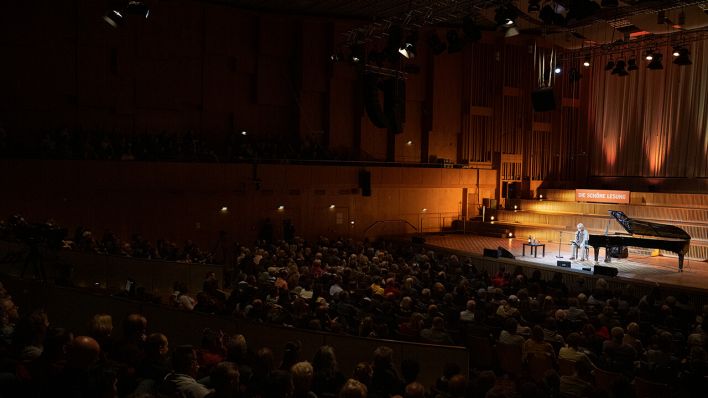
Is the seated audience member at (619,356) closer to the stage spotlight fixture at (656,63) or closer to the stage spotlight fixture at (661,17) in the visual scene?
the stage spotlight fixture at (656,63)

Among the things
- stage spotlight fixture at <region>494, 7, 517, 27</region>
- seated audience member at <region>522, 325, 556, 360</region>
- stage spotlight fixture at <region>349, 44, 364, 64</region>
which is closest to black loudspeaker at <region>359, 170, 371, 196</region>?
stage spotlight fixture at <region>349, 44, 364, 64</region>

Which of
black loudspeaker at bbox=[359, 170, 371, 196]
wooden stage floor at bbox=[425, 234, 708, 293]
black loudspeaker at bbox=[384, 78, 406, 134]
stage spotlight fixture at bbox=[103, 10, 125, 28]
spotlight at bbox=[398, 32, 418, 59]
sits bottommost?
wooden stage floor at bbox=[425, 234, 708, 293]

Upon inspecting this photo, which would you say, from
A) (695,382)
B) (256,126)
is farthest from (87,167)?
(695,382)

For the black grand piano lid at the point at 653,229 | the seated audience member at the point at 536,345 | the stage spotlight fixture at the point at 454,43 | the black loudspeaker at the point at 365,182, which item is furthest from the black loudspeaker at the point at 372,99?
the seated audience member at the point at 536,345

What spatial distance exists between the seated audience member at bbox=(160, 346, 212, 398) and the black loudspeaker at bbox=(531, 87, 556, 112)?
646 inches

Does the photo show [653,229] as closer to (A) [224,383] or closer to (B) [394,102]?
(B) [394,102]

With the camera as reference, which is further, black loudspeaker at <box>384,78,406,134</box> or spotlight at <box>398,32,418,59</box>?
black loudspeaker at <box>384,78,406,134</box>

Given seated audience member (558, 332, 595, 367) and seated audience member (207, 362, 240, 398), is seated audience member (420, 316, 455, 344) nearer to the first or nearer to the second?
seated audience member (558, 332, 595, 367)

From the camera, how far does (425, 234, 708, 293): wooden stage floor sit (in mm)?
13336

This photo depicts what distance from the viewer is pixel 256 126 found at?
21344 mm

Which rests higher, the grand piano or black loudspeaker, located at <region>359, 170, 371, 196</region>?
black loudspeaker, located at <region>359, 170, 371, 196</region>

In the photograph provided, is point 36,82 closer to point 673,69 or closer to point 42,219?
point 42,219

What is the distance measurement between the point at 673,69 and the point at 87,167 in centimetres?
2239

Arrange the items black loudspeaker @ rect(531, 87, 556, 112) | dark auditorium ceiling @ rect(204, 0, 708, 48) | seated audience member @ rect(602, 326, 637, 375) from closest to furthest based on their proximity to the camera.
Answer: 1. seated audience member @ rect(602, 326, 637, 375)
2. dark auditorium ceiling @ rect(204, 0, 708, 48)
3. black loudspeaker @ rect(531, 87, 556, 112)
